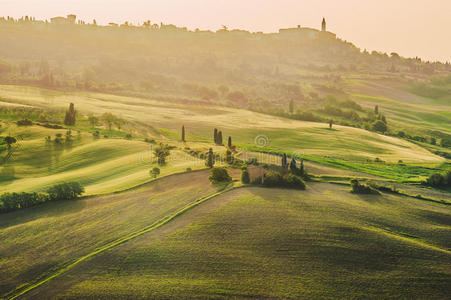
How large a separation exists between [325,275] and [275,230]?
6035mm

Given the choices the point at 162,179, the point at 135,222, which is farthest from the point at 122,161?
the point at 135,222

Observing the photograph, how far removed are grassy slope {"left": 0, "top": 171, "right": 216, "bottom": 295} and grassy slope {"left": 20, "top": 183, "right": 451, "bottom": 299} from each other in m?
2.61

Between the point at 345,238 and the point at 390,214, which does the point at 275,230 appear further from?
the point at 390,214

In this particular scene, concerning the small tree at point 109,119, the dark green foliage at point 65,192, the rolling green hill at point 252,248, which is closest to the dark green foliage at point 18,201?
the dark green foliage at point 65,192

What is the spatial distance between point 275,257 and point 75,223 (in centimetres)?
1936

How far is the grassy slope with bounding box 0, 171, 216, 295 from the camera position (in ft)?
91.8

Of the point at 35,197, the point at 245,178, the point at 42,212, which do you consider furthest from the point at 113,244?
the point at 245,178

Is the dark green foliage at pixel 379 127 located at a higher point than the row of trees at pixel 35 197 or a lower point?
higher

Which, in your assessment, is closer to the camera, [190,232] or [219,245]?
[219,245]

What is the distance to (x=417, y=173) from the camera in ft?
213

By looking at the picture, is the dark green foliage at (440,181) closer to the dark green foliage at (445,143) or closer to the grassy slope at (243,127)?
the grassy slope at (243,127)

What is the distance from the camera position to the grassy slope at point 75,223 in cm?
2798

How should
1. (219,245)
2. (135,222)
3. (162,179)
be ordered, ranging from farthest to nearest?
(162,179)
(135,222)
(219,245)

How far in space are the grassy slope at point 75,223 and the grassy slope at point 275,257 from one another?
8.57 feet
